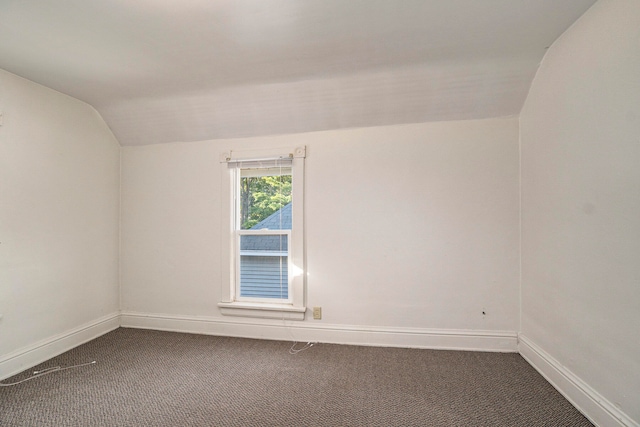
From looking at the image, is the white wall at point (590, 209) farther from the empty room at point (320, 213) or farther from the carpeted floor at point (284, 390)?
the carpeted floor at point (284, 390)

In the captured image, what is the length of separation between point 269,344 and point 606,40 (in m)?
3.01

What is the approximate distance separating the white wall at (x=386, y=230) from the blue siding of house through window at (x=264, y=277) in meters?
0.22

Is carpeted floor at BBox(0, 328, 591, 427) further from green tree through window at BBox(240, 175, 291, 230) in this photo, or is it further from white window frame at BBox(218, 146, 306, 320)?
green tree through window at BBox(240, 175, 291, 230)

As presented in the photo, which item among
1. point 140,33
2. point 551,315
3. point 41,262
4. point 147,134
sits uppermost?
point 140,33

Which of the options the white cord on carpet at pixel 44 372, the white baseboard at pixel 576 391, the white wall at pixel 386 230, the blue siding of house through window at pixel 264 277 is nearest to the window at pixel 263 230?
the blue siding of house through window at pixel 264 277

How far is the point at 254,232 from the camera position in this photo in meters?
2.69

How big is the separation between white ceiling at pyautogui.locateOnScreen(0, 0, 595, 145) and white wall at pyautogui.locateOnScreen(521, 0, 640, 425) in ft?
0.81

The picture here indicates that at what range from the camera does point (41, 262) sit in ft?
7.24

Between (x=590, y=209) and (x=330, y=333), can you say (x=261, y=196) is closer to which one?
(x=330, y=333)

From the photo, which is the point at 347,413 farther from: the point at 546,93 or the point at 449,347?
the point at 546,93

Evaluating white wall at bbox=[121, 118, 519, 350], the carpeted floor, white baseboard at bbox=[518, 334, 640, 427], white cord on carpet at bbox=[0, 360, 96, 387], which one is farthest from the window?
white baseboard at bbox=[518, 334, 640, 427]

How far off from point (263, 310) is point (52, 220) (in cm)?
194

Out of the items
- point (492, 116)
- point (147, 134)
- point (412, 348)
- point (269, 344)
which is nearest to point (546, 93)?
point (492, 116)

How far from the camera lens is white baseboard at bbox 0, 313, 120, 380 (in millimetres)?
1964
